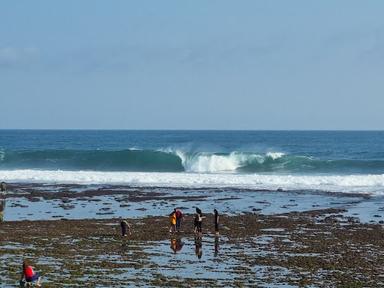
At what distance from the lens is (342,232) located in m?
27.1

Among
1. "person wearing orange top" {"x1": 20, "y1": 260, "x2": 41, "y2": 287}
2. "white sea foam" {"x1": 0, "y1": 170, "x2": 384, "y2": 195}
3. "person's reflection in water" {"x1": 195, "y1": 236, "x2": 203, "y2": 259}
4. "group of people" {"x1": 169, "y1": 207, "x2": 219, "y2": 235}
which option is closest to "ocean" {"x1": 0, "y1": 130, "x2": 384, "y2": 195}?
"white sea foam" {"x1": 0, "y1": 170, "x2": 384, "y2": 195}

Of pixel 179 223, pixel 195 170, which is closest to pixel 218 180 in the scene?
pixel 195 170

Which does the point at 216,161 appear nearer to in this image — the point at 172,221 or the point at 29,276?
the point at 172,221

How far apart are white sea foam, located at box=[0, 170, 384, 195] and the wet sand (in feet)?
54.1

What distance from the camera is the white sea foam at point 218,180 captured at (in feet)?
156

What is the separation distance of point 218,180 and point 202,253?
28819mm

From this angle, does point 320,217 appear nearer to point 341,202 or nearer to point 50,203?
point 341,202

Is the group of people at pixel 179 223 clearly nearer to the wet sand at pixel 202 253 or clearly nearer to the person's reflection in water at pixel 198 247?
the wet sand at pixel 202 253

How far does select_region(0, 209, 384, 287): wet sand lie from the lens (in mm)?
18500

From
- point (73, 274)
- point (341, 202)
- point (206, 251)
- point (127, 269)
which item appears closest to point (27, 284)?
point (73, 274)

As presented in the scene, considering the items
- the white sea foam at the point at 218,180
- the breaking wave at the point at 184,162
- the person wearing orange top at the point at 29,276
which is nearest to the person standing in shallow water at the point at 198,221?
the person wearing orange top at the point at 29,276

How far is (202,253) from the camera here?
891 inches

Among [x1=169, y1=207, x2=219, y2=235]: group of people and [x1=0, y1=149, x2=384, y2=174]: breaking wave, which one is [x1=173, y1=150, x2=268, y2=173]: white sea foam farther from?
[x1=169, y1=207, x2=219, y2=235]: group of people

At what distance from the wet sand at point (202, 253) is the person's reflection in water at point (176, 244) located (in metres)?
0.04
